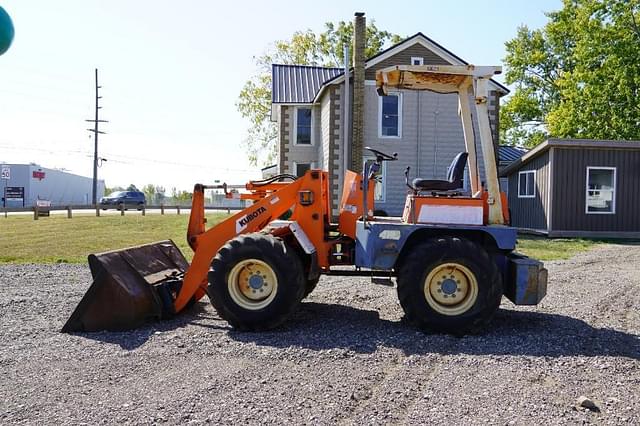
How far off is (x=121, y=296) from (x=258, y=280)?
153cm

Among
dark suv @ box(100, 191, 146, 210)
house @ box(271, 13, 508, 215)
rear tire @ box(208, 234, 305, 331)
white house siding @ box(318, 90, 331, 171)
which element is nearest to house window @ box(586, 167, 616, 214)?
house @ box(271, 13, 508, 215)

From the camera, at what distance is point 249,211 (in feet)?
24.6

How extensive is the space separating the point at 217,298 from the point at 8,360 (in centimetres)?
212

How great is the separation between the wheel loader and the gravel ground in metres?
0.28

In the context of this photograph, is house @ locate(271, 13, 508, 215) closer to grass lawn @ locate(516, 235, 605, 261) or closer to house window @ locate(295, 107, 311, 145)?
house window @ locate(295, 107, 311, 145)

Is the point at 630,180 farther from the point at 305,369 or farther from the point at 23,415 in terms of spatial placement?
the point at 23,415

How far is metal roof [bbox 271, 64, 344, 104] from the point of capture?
26500mm

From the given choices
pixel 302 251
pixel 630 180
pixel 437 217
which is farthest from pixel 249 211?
pixel 630 180

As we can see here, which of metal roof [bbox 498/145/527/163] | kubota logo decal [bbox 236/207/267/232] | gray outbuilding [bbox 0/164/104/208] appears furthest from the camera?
gray outbuilding [bbox 0/164/104/208]

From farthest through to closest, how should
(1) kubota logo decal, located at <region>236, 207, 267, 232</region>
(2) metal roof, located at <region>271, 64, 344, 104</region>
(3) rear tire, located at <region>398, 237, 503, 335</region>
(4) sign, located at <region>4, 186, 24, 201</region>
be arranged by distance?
(4) sign, located at <region>4, 186, 24, 201</region> < (2) metal roof, located at <region>271, 64, 344, 104</region> < (1) kubota logo decal, located at <region>236, 207, 267, 232</region> < (3) rear tire, located at <region>398, 237, 503, 335</region>

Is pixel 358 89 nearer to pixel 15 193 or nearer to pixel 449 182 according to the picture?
pixel 449 182

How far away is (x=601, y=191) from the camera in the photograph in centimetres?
1989

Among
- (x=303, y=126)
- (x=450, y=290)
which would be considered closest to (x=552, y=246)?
(x=450, y=290)

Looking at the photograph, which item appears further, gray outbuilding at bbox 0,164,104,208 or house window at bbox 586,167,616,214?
gray outbuilding at bbox 0,164,104,208
